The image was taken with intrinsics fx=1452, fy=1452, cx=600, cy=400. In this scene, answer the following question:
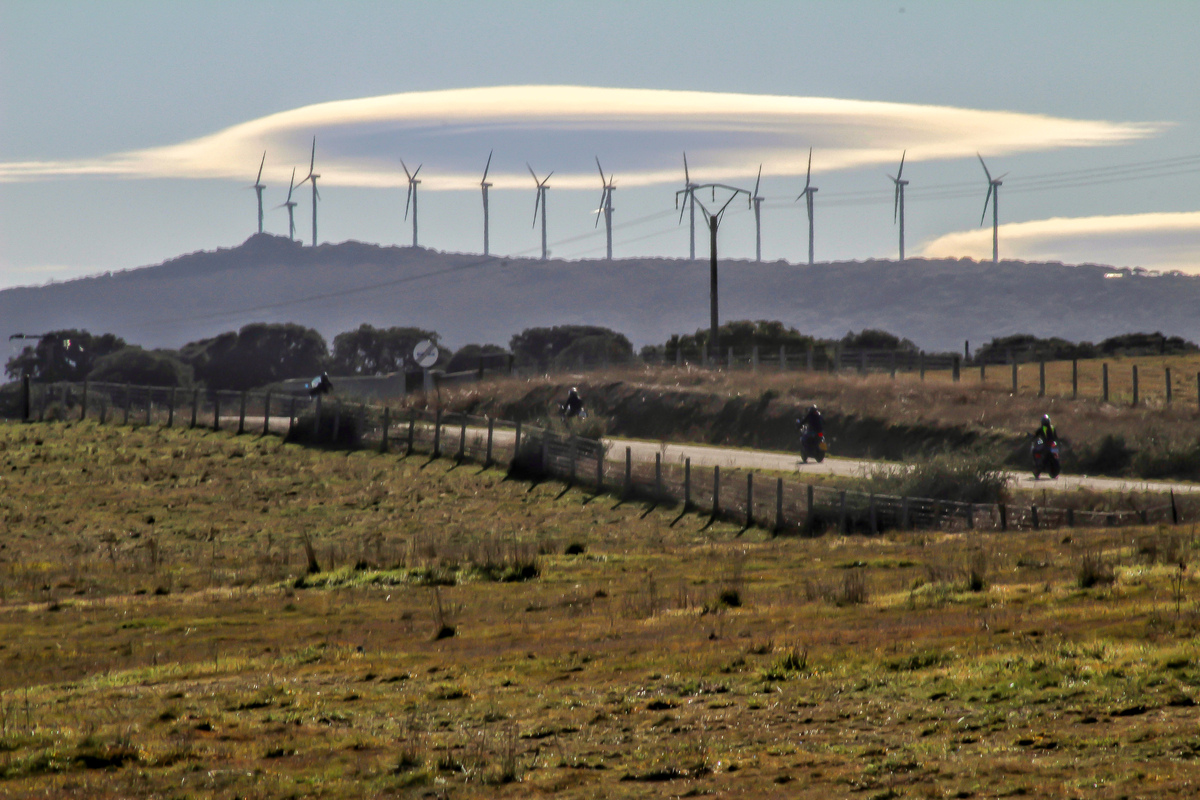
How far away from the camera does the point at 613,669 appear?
14.8 meters

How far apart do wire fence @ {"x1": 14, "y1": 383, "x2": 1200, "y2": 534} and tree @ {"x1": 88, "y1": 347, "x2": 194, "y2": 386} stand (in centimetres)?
5470

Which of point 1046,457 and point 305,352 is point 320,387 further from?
point 305,352

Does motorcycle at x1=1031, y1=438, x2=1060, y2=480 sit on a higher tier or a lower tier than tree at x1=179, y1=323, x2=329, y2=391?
lower

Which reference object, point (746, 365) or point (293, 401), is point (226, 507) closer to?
point (293, 401)

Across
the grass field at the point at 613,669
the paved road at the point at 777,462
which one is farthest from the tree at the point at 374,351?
the grass field at the point at 613,669

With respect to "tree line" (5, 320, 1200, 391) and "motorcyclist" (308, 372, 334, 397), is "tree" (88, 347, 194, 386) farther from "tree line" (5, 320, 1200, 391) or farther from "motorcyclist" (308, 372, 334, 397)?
"motorcyclist" (308, 372, 334, 397)

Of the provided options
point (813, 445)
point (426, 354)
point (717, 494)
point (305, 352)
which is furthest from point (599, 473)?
point (305, 352)

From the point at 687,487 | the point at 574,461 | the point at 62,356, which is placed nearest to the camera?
the point at 687,487

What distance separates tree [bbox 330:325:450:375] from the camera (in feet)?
498

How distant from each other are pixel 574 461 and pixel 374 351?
115148mm

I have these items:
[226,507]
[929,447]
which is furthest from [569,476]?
[929,447]

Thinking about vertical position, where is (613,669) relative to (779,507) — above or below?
below

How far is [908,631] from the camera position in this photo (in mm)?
15953

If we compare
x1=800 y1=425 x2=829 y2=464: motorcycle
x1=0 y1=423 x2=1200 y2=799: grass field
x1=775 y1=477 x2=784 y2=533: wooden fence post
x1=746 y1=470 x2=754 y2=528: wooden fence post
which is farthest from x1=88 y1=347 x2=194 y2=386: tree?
x1=775 y1=477 x2=784 y2=533: wooden fence post
